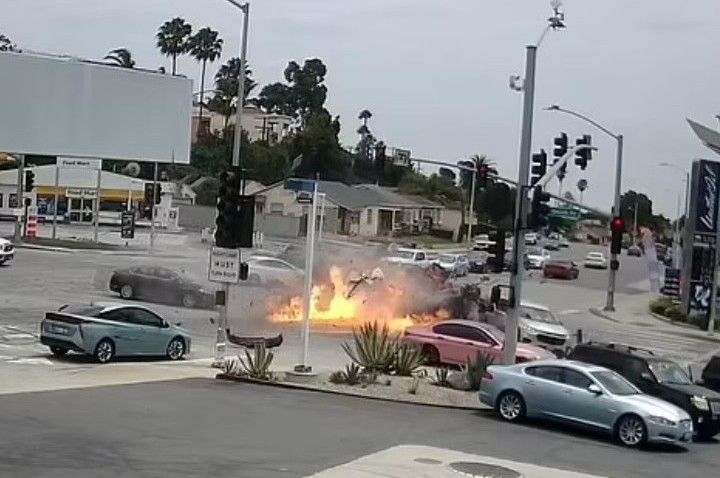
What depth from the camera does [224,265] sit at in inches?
1135

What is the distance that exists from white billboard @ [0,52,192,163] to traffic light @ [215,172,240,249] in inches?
562

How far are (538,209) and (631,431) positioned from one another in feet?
24.0

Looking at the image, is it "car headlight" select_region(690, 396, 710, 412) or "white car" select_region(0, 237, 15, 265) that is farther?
"white car" select_region(0, 237, 15, 265)

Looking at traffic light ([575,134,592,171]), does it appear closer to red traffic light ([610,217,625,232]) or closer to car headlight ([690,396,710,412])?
red traffic light ([610,217,625,232])

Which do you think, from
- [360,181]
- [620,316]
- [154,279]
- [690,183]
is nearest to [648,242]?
[690,183]

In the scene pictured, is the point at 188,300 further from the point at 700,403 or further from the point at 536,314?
the point at 700,403

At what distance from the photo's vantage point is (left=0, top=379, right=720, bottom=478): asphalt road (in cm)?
1415

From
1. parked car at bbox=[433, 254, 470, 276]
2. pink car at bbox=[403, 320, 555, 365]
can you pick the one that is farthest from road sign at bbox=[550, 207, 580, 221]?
parked car at bbox=[433, 254, 470, 276]

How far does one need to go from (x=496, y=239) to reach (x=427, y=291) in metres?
18.1

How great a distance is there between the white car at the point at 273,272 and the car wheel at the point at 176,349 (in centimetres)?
1180

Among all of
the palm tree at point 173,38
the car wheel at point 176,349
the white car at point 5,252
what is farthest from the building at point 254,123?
the car wheel at point 176,349

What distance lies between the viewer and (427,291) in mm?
43750

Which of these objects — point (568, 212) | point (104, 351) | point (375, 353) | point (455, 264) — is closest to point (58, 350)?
point (104, 351)

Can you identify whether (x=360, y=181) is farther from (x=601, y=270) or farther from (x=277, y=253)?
(x=277, y=253)
